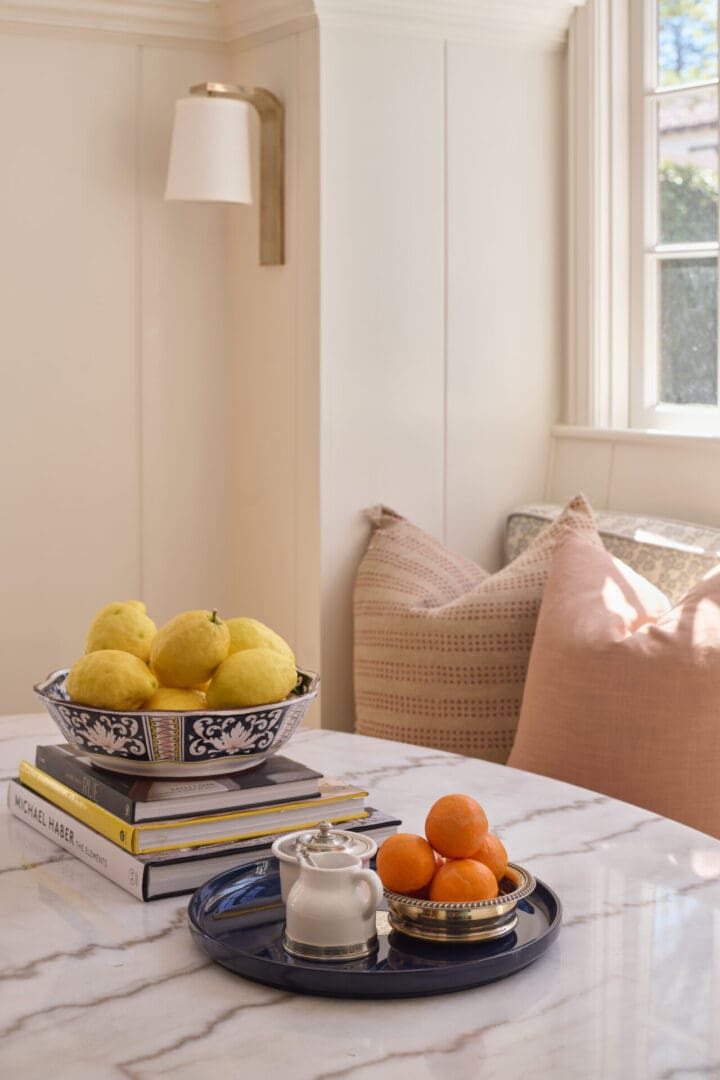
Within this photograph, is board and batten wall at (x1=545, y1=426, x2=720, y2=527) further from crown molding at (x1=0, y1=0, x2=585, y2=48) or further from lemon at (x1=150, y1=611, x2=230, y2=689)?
lemon at (x1=150, y1=611, x2=230, y2=689)

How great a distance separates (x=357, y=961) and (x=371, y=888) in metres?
0.06

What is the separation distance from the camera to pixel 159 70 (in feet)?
9.55

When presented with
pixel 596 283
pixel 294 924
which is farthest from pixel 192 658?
pixel 596 283

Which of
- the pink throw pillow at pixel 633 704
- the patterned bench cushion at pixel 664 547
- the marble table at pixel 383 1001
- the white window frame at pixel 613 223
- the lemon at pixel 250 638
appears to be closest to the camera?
the marble table at pixel 383 1001

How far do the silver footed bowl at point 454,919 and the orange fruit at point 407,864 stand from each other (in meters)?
0.01

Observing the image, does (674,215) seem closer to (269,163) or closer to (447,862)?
(269,163)

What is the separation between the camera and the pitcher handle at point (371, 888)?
108 cm

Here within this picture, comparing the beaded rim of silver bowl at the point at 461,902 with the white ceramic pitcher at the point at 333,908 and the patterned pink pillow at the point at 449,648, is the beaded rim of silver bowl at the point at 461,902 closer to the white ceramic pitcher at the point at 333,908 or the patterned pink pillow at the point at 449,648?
the white ceramic pitcher at the point at 333,908

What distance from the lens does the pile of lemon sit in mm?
1319

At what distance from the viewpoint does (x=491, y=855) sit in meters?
1.15

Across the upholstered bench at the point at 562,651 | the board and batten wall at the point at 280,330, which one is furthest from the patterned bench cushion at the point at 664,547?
the board and batten wall at the point at 280,330

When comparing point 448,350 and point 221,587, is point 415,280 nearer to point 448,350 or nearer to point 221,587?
point 448,350

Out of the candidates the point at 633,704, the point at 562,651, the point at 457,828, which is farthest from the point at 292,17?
the point at 457,828

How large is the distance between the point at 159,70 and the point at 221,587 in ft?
3.77
